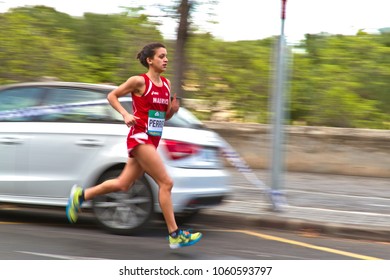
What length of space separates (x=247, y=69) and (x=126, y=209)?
815 cm

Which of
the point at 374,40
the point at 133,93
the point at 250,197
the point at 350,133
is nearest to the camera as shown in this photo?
the point at 133,93

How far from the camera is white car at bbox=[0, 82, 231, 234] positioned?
7691 millimetres

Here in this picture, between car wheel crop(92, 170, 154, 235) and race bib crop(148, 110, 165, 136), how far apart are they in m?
1.02

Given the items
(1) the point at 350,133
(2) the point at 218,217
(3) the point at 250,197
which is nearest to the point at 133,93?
(2) the point at 218,217

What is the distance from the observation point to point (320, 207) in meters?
9.98

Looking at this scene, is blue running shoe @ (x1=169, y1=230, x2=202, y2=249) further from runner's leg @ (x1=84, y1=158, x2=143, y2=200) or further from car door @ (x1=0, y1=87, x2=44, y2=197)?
car door @ (x1=0, y1=87, x2=44, y2=197)

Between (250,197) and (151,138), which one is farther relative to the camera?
(250,197)

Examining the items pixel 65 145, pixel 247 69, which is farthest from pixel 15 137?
pixel 247 69

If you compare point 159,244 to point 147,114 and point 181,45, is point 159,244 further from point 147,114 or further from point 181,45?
point 181,45

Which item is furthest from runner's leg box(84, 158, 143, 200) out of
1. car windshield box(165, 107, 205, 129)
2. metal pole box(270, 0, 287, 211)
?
metal pole box(270, 0, 287, 211)
